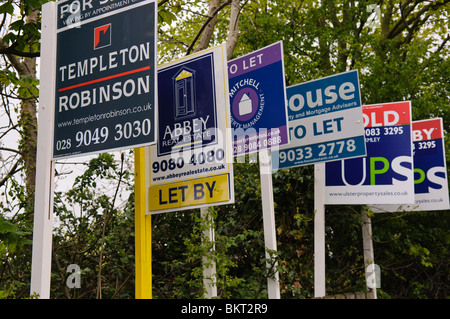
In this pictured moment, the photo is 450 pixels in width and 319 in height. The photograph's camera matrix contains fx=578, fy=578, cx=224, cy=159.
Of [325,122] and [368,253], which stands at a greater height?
[325,122]

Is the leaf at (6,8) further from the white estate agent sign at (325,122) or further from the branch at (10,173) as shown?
the white estate agent sign at (325,122)

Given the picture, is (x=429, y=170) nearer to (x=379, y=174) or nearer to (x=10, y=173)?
(x=379, y=174)

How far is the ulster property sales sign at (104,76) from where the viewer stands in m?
4.27

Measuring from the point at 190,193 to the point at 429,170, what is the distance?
620 centimetres

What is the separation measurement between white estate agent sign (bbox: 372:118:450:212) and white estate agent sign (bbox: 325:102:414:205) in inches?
54.3

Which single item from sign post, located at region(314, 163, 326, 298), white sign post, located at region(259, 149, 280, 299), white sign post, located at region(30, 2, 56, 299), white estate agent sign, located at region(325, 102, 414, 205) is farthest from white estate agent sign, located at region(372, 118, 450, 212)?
white sign post, located at region(30, 2, 56, 299)

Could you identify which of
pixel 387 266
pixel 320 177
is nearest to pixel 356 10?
pixel 387 266

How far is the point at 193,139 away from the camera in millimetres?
5176

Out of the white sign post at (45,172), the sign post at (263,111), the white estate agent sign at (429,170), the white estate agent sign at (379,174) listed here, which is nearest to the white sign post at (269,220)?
the sign post at (263,111)

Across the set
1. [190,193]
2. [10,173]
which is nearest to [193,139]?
[190,193]

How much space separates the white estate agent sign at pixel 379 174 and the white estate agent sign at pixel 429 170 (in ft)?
4.52

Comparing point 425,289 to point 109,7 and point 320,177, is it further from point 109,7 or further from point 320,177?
point 109,7

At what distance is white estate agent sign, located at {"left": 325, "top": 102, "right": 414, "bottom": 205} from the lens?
316 inches

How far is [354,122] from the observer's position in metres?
6.95
